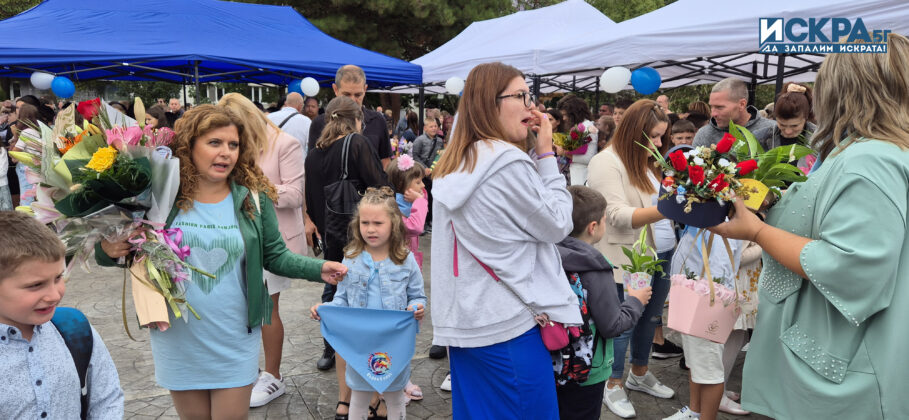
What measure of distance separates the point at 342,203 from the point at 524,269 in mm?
2069

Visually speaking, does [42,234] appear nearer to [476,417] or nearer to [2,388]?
[2,388]

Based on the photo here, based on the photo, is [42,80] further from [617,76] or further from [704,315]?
[704,315]

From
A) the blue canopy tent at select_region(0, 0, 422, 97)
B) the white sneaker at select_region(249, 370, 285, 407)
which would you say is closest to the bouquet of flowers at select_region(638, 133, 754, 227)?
the white sneaker at select_region(249, 370, 285, 407)

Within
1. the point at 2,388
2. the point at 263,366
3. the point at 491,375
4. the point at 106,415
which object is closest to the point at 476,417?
the point at 491,375

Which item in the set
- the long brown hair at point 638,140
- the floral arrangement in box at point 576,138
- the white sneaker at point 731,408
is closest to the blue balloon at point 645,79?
the floral arrangement in box at point 576,138

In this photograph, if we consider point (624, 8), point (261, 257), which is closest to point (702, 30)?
point (261, 257)

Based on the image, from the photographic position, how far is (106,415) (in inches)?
68.3

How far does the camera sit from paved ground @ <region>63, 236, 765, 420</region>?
3.70 meters

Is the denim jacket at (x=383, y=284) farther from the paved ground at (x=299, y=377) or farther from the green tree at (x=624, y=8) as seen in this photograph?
the green tree at (x=624, y=8)

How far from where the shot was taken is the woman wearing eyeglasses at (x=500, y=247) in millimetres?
1999

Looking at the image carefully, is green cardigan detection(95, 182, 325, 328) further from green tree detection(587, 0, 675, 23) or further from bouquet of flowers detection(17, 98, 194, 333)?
green tree detection(587, 0, 675, 23)

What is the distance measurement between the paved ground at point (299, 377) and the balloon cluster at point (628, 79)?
389 centimetres

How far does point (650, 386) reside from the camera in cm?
397

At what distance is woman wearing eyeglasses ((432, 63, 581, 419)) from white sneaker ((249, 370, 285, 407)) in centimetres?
208
